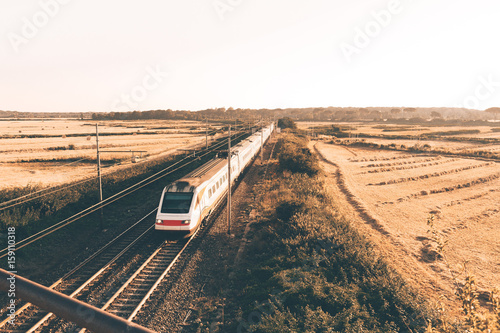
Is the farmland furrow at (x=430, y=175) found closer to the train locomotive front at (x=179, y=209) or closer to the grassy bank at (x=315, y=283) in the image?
the grassy bank at (x=315, y=283)

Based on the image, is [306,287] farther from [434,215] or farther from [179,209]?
[179,209]

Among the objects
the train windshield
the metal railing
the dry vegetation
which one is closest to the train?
the train windshield

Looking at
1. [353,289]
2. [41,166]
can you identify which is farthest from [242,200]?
[41,166]

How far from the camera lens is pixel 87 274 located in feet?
45.3

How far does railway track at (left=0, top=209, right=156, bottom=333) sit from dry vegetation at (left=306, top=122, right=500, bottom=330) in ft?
42.5

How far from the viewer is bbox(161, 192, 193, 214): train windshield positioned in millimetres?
15914

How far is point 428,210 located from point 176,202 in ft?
72.1

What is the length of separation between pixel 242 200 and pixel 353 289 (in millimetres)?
15064

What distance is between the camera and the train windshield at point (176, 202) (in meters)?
15.9

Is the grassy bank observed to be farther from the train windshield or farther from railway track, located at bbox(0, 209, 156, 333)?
railway track, located at bbox(0, 209, 156, 333)

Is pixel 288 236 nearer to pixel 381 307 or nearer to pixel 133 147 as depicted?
pixel 381 307

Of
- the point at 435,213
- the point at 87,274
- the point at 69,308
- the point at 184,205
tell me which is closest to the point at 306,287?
the point at 184,205

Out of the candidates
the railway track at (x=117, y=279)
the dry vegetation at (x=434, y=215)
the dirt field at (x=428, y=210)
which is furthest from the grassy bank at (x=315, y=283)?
the railway track at (x=117, y=279)

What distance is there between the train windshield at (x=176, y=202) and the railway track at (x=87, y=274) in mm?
2978
